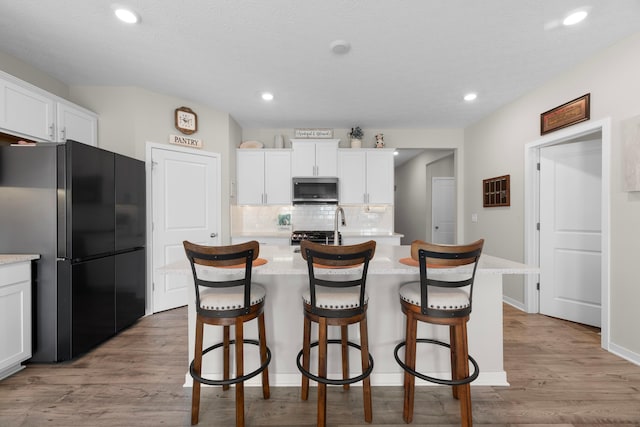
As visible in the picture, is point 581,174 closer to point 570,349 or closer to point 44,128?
point 570,349

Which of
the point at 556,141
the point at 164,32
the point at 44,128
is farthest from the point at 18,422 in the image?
the point at 556,141

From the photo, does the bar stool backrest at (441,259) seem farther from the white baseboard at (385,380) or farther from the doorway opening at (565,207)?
the doorway opening at (565,207)

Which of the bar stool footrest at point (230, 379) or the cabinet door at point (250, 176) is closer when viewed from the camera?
the bar stool footrest at point (230, 379)

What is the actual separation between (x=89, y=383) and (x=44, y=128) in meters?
2.27

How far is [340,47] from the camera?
2305mm

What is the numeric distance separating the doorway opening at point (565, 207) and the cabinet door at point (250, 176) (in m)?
3.58

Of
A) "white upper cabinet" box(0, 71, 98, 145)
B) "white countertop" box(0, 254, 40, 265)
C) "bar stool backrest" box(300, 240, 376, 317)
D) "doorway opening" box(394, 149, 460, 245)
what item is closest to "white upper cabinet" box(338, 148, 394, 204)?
"doorway opening" box(394, 149, 460, 245)

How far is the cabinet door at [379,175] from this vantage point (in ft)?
14.4

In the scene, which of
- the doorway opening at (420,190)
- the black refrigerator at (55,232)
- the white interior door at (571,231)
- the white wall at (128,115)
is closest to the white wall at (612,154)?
the white interior door at (571,231)

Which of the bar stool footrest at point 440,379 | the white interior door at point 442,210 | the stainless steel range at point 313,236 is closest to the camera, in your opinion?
the bar stool footrest at point 440,379

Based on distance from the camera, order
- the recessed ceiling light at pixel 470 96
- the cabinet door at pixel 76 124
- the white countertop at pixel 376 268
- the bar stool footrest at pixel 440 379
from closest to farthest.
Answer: the bar stool footrest at pixel 440 379 → the white countertop at pixel 376 268 → the cabinet door at pixel 76 124 → the recessed ceiling light at pixel 470 96

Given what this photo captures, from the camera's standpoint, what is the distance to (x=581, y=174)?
9.61ft

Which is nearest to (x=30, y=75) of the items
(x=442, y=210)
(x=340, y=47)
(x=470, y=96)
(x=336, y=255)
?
(x=340, y=47)

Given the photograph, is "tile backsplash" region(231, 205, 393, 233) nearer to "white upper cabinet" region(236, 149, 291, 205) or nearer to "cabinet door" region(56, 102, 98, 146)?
"white upper cabinet" region(236, 149, 291, 205)
